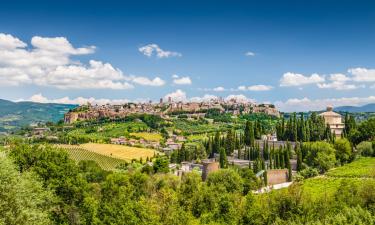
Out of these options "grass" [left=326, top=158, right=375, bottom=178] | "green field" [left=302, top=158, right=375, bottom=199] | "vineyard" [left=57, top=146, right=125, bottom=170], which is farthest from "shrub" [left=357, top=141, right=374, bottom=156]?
"vineyard" [left=57, top=146, right=125, bottom=170]

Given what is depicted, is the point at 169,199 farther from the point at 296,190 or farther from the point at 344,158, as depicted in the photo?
the point at 344,158

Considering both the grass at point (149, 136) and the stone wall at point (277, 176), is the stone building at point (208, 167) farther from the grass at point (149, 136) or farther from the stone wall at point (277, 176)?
the grass at point (149, 136)

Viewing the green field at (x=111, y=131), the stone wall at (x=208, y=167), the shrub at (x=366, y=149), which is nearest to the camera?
the shrub at (x=366, y=149)

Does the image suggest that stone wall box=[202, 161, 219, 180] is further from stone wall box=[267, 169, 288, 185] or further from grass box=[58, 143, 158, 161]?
grass box=[58, 143, 158, 161]

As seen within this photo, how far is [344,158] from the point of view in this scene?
259ft

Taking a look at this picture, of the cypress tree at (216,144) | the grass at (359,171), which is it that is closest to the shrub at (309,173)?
the grass at (359,171)

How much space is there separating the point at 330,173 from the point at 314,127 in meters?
33.7

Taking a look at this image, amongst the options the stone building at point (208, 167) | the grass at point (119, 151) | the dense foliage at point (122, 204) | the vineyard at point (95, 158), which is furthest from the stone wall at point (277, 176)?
the grass at point (119, 151)

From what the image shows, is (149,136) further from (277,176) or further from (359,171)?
(359,171)

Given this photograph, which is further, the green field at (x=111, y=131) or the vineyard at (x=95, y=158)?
the green field at (x=111, y=131)

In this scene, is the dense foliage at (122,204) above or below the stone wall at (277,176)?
above

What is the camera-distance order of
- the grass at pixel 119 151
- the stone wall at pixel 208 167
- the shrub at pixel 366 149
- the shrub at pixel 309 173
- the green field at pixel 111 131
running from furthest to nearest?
the green field at pixel 111 131 → the grass at pixel 119 151 → the stone wall at pixel 208 167 → the shrub at pixel 366 149 → the shrub at pixel 309 173

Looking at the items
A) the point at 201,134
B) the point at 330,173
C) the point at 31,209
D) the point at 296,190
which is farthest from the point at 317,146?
the point at 201,134

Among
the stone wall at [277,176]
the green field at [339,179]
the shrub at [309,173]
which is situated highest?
the green field at [339,179]
